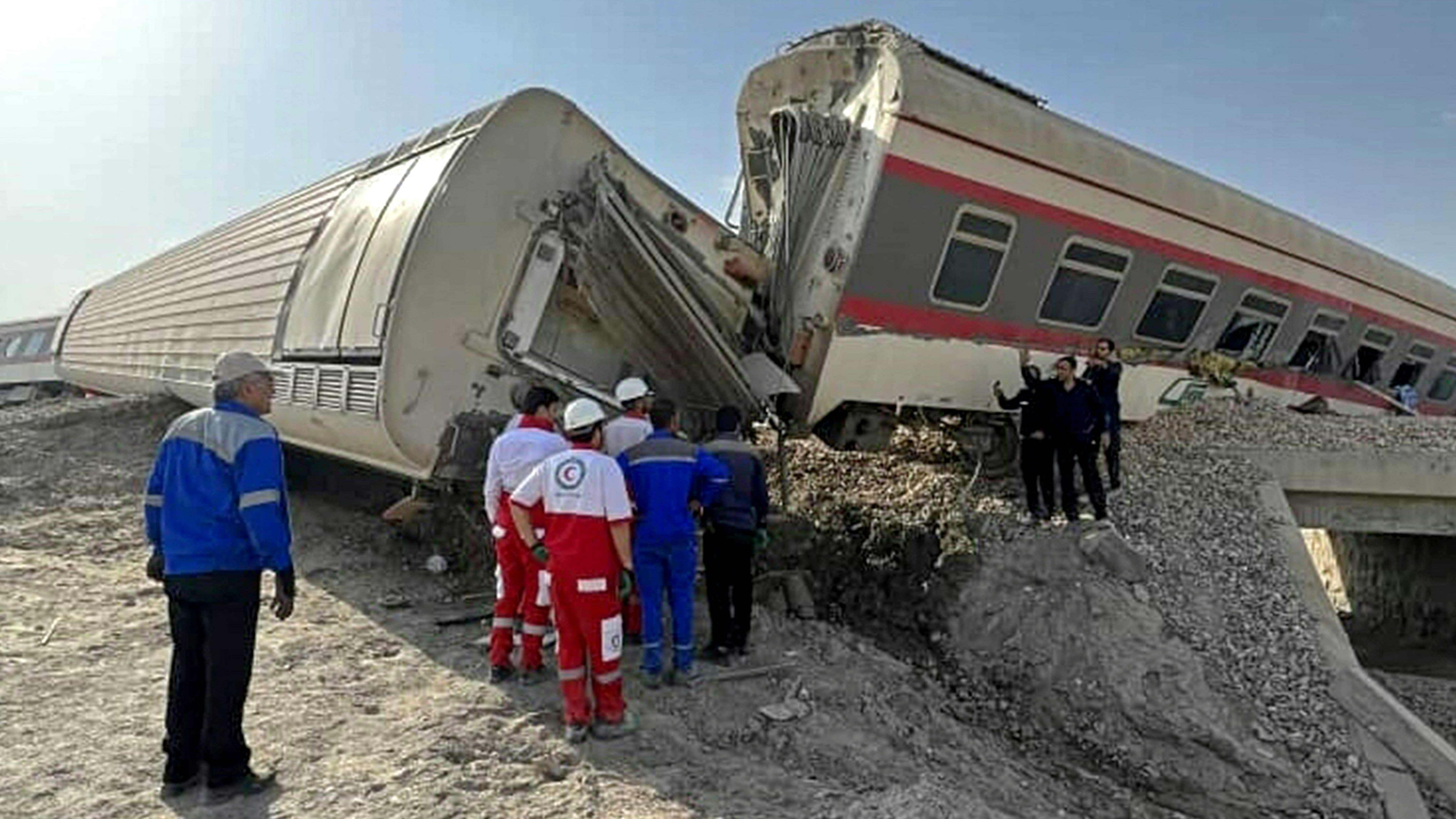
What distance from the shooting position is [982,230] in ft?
24.4

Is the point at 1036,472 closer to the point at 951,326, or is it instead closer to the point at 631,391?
the point at 951,326

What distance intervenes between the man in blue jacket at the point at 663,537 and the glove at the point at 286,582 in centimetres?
171

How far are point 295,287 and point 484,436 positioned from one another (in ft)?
7.87

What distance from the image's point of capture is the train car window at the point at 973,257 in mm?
7277

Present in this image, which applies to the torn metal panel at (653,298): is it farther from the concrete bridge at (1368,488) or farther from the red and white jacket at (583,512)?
the concrete bridge at (1368,488)

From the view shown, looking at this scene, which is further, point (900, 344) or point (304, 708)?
point (900, 344)

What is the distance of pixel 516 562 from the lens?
5.11 m

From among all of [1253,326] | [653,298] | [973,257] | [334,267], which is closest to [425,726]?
[653,298]

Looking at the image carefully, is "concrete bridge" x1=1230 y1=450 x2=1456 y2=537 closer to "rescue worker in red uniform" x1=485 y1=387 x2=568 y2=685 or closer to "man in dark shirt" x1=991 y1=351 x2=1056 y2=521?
"man in dark shirt" x1=991 y1=351 x2=1056 y2=521

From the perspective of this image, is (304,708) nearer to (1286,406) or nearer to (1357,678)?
(1357,678)

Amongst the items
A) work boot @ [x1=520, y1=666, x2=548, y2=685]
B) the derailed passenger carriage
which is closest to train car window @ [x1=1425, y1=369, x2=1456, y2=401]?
the derailed passenger carriage

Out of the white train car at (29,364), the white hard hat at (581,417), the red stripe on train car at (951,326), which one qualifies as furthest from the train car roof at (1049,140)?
the white train car at (29,364)

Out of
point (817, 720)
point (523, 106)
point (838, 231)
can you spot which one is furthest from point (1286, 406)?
point (523, 106)

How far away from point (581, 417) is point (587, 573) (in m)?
0.76
